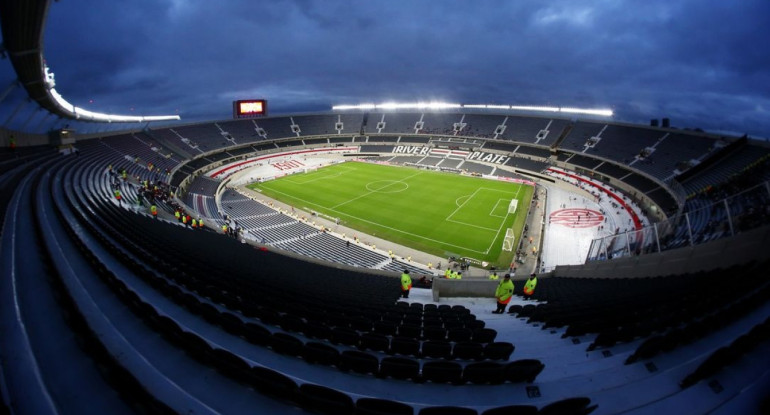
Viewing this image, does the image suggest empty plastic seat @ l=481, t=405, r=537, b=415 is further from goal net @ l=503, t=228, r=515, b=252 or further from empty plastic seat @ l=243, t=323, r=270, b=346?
goal net @ l=503, t=228, r=515, b=252

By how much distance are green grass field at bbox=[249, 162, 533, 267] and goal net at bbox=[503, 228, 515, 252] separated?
20.4 inches

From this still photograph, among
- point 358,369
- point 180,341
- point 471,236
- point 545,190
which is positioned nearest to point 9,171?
point 180,341

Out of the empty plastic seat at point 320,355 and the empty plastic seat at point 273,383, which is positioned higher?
the empty plastic seat at point 273,383

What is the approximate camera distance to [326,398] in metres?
4.18

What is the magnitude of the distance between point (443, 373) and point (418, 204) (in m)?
39.9

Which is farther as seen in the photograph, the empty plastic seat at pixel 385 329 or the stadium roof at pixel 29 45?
the stadium roof at pixel 29 45

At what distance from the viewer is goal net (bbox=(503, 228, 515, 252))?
31.9m

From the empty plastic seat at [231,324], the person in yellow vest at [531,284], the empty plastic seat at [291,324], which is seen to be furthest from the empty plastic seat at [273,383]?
the person in yellow vest at [531,284]

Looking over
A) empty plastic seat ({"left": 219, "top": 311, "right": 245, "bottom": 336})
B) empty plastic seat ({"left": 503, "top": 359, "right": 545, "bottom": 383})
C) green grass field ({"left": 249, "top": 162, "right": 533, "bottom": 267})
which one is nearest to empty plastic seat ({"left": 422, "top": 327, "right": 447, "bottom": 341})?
empty plastic seat ({"left": 503, "top": 359, "right": 545, "bottom": 383})

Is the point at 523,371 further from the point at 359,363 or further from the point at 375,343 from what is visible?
the point at 375,343

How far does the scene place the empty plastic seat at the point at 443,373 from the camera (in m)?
4.97

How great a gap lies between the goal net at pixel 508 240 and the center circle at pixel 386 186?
20.3 metres

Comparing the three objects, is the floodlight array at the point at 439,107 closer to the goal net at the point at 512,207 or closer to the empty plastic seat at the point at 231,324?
the goal net at the point at 512,207

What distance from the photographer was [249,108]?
3219 inches
